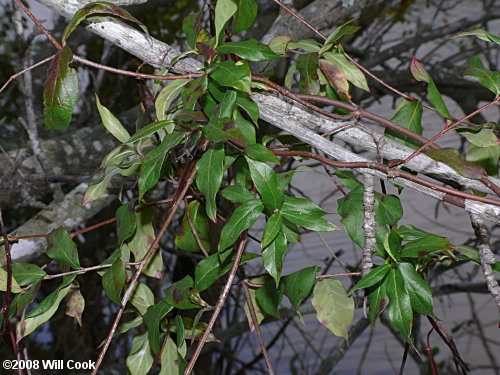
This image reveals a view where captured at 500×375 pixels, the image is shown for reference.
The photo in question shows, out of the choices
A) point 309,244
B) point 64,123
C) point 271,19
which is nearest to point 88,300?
point 309,244

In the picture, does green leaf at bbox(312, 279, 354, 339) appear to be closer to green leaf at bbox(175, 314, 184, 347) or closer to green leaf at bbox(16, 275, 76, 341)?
green leaf at bbox(175, 314, 184, 347)

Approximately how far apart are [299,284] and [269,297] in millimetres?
49

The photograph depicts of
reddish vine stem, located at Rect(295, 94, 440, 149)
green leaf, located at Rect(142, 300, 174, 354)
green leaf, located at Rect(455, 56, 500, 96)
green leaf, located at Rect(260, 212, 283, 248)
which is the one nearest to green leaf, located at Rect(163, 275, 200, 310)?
green leaf, located at Rect(142, 300, 174, 354)

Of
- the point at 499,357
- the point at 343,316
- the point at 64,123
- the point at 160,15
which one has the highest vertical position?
the point at 160,15

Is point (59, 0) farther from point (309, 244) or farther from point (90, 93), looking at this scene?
point (309, 244)

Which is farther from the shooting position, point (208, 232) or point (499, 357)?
point (499, 357)

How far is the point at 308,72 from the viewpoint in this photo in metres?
0.63

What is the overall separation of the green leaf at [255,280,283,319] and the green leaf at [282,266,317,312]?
0.04 ft

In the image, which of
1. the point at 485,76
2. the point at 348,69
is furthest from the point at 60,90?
the point at 485,76

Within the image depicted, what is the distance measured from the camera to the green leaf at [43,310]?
22.5 inches

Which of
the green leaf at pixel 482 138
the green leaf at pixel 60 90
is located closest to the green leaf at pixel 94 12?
the green leaf at pixel 60 90

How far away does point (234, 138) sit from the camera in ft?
1.48

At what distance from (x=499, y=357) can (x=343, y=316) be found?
6.18ft

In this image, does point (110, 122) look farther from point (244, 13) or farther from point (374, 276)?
point (374, 276)
